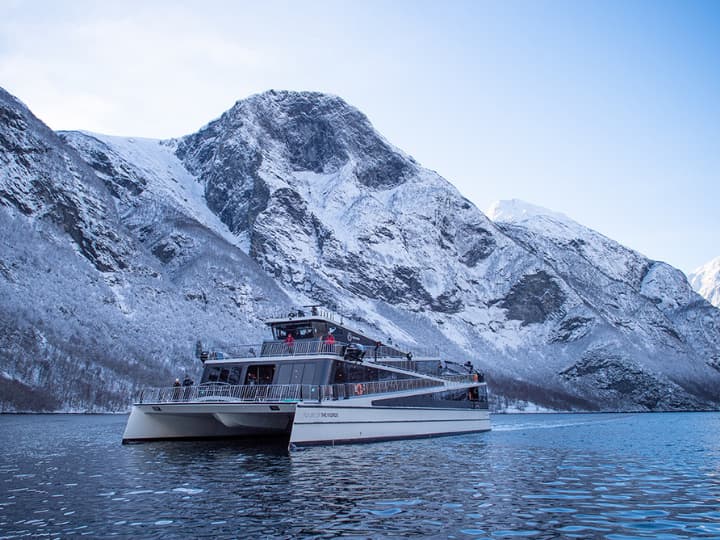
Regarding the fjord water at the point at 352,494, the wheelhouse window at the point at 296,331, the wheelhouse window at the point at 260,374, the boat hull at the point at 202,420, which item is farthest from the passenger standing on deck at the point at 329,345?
the fjord water at the point at 352,494

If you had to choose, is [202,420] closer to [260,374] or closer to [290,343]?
[260,374]

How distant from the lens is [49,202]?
156250mm

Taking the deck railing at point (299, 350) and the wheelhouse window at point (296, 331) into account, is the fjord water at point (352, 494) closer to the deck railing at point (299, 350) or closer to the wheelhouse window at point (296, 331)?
the deck railing at point (299, 350)

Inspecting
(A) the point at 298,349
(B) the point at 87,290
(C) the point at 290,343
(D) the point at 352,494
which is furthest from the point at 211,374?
(B) the point at 87,290

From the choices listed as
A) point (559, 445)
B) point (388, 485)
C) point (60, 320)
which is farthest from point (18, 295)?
point (388, 485)

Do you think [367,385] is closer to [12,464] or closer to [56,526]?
[12,464]

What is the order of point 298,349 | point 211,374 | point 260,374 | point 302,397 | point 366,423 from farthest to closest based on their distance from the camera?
A: 1. point 211,374
2. point 298,349
3. point 260,374
4. point 366,423
5. point 302,397

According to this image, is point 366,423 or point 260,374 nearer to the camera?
point 366,423

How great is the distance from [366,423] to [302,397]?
4.00 metres

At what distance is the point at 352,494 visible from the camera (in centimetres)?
1698

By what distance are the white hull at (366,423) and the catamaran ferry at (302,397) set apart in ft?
0.17

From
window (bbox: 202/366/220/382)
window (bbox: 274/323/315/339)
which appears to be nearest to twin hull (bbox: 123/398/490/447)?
window (bbox: 202/366/220/382)

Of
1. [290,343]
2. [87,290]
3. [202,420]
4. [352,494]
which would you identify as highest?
[87,290]

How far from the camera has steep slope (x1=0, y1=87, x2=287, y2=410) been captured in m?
106
